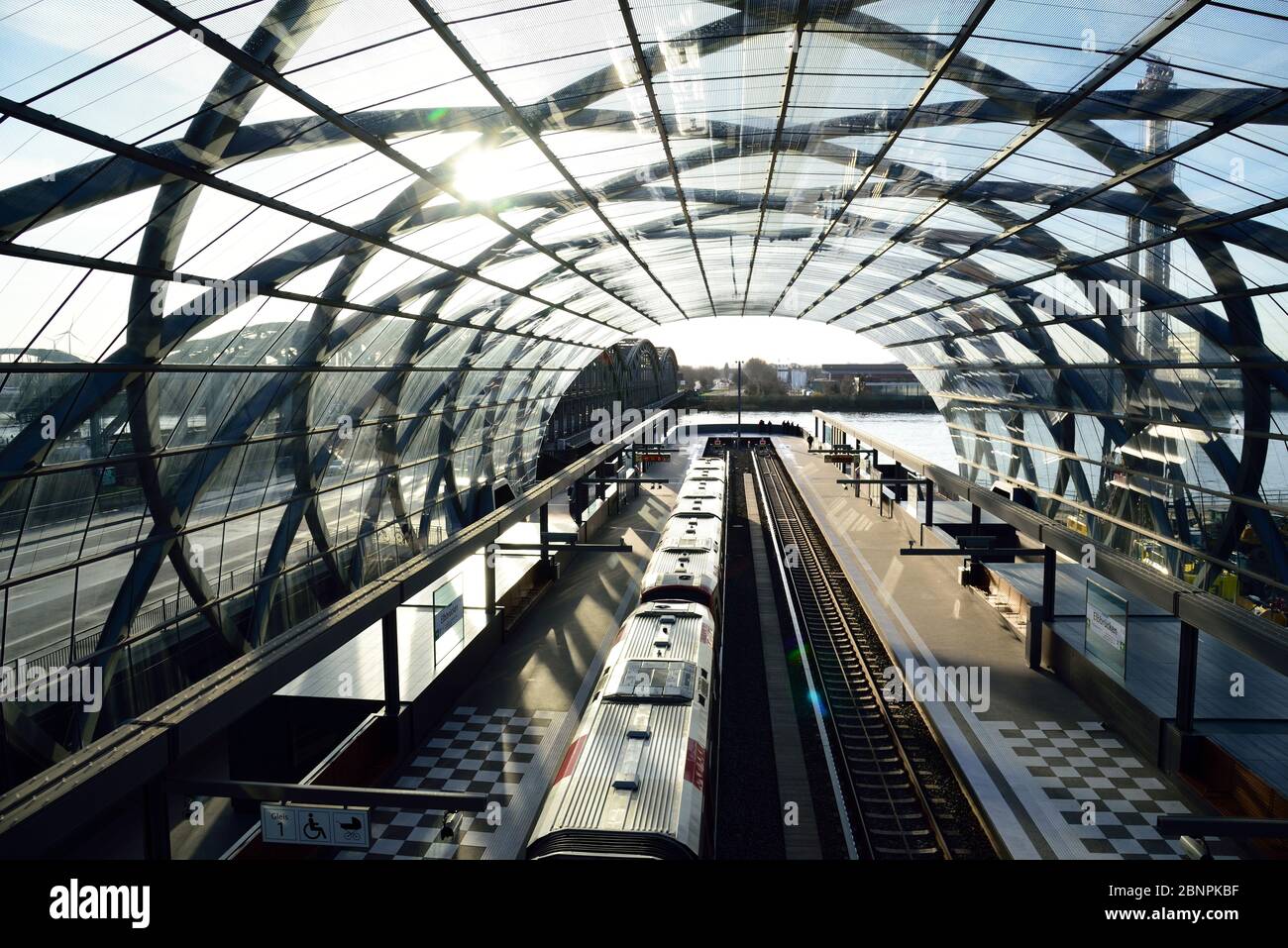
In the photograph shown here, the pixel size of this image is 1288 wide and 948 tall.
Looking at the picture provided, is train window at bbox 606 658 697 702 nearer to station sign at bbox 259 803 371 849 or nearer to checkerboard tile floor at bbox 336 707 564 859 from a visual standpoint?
checkerboard tile floor at bbox 336 707 564 859

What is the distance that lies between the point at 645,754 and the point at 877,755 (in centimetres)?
730

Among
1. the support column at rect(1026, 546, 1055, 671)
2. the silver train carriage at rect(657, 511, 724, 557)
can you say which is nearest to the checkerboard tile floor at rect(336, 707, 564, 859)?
the silver train carriage at rect(657, 511, 724, 557)

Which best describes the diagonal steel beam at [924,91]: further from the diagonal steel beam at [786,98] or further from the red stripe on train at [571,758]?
the red stripe on train at [571,758]

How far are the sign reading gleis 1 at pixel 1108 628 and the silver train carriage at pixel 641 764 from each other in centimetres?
868

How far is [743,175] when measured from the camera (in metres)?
17.0

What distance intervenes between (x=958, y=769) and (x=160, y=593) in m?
16.1

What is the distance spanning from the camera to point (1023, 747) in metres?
14.2

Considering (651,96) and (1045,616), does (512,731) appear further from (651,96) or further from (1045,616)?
(1045,616)

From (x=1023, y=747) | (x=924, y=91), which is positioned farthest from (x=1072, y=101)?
(x=1023, y=747)

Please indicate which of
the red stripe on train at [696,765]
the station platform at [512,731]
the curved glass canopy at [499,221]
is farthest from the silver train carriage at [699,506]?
the red stripe on train at [696,765]

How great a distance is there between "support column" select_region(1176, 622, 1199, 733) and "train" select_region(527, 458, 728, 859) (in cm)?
744

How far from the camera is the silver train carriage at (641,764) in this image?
25.0ft
